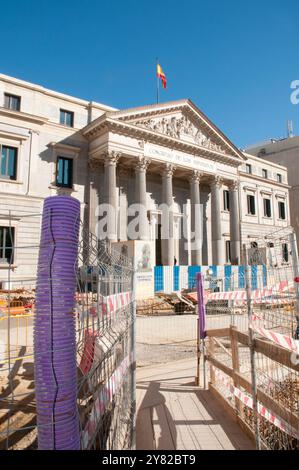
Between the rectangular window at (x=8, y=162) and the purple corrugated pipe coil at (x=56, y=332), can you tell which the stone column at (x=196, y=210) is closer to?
the rectangular window at (x=8, y=162)

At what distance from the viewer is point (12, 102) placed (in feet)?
73.3

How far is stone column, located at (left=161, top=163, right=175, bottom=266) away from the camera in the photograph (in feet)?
80.5

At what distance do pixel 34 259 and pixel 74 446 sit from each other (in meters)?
20.7

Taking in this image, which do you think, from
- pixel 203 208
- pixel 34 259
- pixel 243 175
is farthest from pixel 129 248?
pixel 243 175

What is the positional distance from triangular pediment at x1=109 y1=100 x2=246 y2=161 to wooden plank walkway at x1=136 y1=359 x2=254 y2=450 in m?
20.6

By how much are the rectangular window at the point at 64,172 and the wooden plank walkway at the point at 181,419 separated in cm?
2035

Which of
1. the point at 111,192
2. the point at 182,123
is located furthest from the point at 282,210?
the point at 111,192

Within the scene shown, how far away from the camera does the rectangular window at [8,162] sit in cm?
2147

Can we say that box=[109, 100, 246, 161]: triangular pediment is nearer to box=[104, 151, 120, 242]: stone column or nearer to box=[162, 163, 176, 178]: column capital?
box=[162, 163, 176, 178]: column capital

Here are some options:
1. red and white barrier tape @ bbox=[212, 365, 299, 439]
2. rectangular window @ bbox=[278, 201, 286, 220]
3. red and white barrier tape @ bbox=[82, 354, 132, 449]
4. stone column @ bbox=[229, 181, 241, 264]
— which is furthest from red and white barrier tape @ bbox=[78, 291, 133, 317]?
rectangular window @ bbox=[278, 201, 286, 220]

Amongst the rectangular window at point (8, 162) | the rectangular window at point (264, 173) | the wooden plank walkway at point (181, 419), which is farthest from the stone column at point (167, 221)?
the rectangular window at point (264, 173)

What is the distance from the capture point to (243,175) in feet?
123
